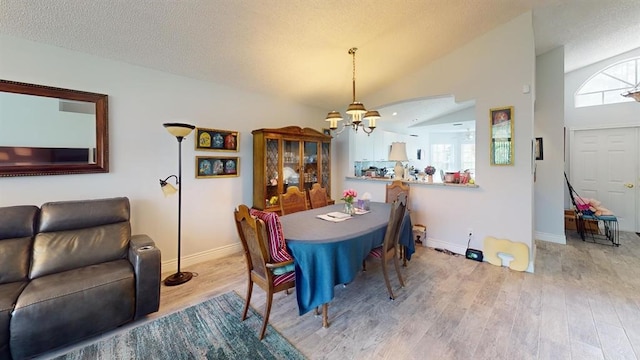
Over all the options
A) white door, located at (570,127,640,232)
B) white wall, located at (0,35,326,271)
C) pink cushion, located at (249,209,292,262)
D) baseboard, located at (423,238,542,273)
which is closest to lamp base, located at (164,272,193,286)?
white wall, located at (0,35,326,271)

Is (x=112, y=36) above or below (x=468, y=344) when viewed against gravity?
above

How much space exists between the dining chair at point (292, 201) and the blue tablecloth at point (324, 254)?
802mm

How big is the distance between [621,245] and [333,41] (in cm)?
534

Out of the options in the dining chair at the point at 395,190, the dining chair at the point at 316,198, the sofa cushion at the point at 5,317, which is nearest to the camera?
the sofa cushion at the point at 5,317

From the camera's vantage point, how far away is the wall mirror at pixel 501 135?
318cm

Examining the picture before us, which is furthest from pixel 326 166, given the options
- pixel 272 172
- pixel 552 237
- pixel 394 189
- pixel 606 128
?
pixel 606 128

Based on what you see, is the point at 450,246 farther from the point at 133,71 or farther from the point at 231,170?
the point at 133,71

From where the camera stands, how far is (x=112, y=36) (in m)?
2.37

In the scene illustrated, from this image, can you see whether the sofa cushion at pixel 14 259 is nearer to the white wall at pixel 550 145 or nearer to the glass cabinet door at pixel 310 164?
the glass cabinet door at pixel 310 164

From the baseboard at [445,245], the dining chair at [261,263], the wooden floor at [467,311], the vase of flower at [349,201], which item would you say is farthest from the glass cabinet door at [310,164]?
the dining chair at [261,263]

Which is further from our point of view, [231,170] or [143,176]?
[231,170]

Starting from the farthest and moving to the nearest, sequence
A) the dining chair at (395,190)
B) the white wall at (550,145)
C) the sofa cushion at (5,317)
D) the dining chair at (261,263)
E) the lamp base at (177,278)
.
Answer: the white wall at (550,145) < the dining chair at (395,190) < the lamp base at (177,278) < the dining chair at (261,263) < the sofa cushion at (5,317)

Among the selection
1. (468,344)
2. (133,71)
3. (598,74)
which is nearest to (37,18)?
(133,71)

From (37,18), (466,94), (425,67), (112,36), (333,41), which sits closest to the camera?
(37,18)
